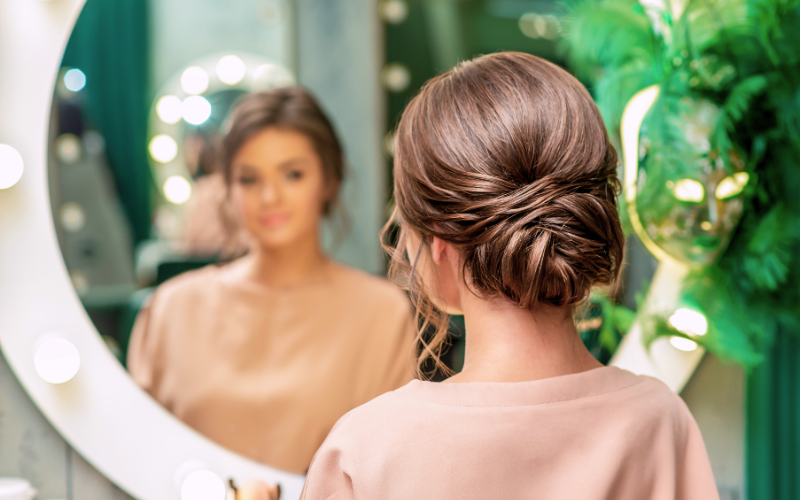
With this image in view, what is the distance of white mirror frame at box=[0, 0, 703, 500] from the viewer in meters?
0.69

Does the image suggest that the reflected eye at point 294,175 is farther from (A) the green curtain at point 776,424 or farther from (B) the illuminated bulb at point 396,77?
(A) the green curtain at point 776,424

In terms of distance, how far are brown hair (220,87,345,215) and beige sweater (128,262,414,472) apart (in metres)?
0.13

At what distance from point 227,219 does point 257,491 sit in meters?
0.33

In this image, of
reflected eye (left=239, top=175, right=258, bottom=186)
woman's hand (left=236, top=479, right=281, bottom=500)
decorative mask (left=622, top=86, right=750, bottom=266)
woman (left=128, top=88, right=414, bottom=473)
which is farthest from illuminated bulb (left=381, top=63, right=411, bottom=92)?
woman's hand (left=236, top=479, right=281, bottom=500)

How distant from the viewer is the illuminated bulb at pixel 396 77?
0.77 m

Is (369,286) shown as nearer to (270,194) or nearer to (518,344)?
(270,194)

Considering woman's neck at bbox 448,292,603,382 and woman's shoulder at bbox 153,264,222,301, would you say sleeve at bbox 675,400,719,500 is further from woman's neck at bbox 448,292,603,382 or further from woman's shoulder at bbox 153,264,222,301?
woman's shoulder at bbox 153,264,222,301

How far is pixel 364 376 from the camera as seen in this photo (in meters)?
0.76

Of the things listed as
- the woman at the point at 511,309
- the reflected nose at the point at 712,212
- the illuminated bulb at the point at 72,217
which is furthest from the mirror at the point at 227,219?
the reflected nose at the point at 712,212

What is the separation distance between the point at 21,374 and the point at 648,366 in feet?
2.74

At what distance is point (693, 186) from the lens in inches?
29.8

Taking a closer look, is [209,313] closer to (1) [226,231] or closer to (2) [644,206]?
(1) [226,231]

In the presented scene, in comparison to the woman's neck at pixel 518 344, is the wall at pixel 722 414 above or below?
below

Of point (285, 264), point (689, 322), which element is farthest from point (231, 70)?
point (689, 322)
